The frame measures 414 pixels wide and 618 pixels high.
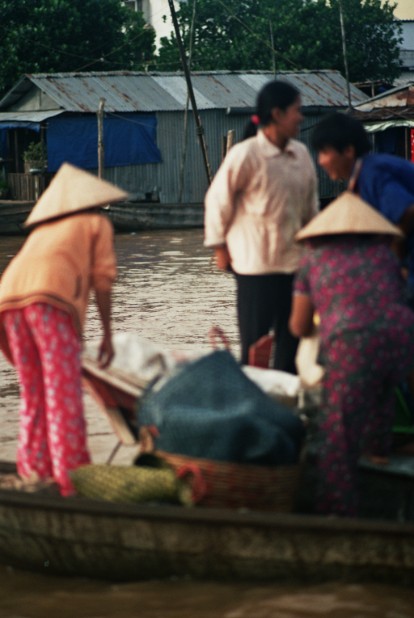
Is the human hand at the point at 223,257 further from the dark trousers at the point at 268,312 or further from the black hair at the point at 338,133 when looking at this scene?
the black hair at the point at 338,133

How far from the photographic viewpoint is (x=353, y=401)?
4.26 m

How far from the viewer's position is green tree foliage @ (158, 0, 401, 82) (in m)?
32.4

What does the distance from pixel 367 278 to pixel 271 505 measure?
2.98 feet

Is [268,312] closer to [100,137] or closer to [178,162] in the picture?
[100,137]

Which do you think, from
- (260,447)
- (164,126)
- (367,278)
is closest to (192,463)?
(260,447)

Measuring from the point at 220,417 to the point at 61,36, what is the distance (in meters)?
26.7

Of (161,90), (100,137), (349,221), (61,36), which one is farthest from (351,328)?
(61,36)

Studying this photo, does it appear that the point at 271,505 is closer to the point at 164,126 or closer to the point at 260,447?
the point at 260,447

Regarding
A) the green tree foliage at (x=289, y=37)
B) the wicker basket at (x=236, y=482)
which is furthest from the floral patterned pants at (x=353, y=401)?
the green tree foliage at (x=289, y=37)

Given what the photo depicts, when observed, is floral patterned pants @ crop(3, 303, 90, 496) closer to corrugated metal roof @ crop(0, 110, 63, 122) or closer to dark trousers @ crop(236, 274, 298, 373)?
dark trousers @ crop(236, 274, 298, 373)

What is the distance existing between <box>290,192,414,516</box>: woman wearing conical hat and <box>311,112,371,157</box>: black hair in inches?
12.5

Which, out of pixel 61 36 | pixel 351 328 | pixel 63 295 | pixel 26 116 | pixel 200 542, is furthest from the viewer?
pixel 61 36

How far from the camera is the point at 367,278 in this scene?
4230 millimetres

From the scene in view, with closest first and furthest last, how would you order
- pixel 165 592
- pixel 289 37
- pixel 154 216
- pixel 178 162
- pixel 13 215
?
pixel 165 592 < pixel 13 215 < pixel 154 216 < pixel 178 162 < pixel 289 37
